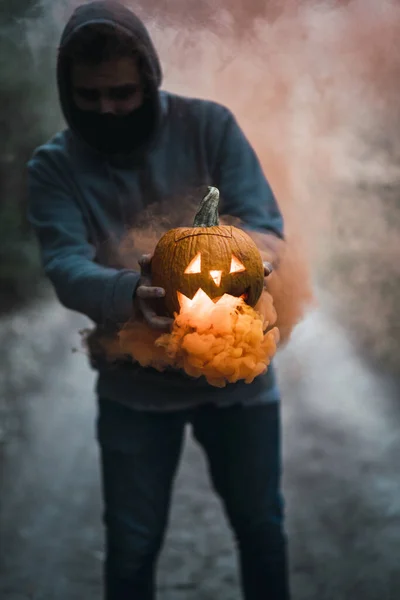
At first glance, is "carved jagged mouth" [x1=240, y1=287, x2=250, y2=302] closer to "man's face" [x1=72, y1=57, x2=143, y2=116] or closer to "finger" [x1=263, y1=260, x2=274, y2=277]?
"finger" [x1=263, y1=260, x2=274, y2=277]

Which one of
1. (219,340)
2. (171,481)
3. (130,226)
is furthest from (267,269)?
(171,481)

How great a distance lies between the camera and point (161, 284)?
1.05 meters

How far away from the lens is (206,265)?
101 cm

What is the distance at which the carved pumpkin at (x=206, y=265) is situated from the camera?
102 cm

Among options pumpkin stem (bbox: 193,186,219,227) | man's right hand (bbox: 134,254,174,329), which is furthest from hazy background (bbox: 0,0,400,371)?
man's right hand (bbox: 134,254,174,329)

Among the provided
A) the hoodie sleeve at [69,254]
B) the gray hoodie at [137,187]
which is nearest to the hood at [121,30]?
the gray hoodie at [137,187]

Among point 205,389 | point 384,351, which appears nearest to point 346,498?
point 384,351

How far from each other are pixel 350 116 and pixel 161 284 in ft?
1.90

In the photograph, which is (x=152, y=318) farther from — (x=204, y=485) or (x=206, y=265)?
(x=204, y=485)

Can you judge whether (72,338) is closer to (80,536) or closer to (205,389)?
(205,389)

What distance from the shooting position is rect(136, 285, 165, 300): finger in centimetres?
105

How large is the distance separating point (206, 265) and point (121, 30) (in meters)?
0.50

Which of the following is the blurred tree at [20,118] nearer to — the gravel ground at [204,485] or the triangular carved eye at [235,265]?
the gravel ground at [204,485]

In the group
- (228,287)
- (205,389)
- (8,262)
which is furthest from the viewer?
(8,262)
